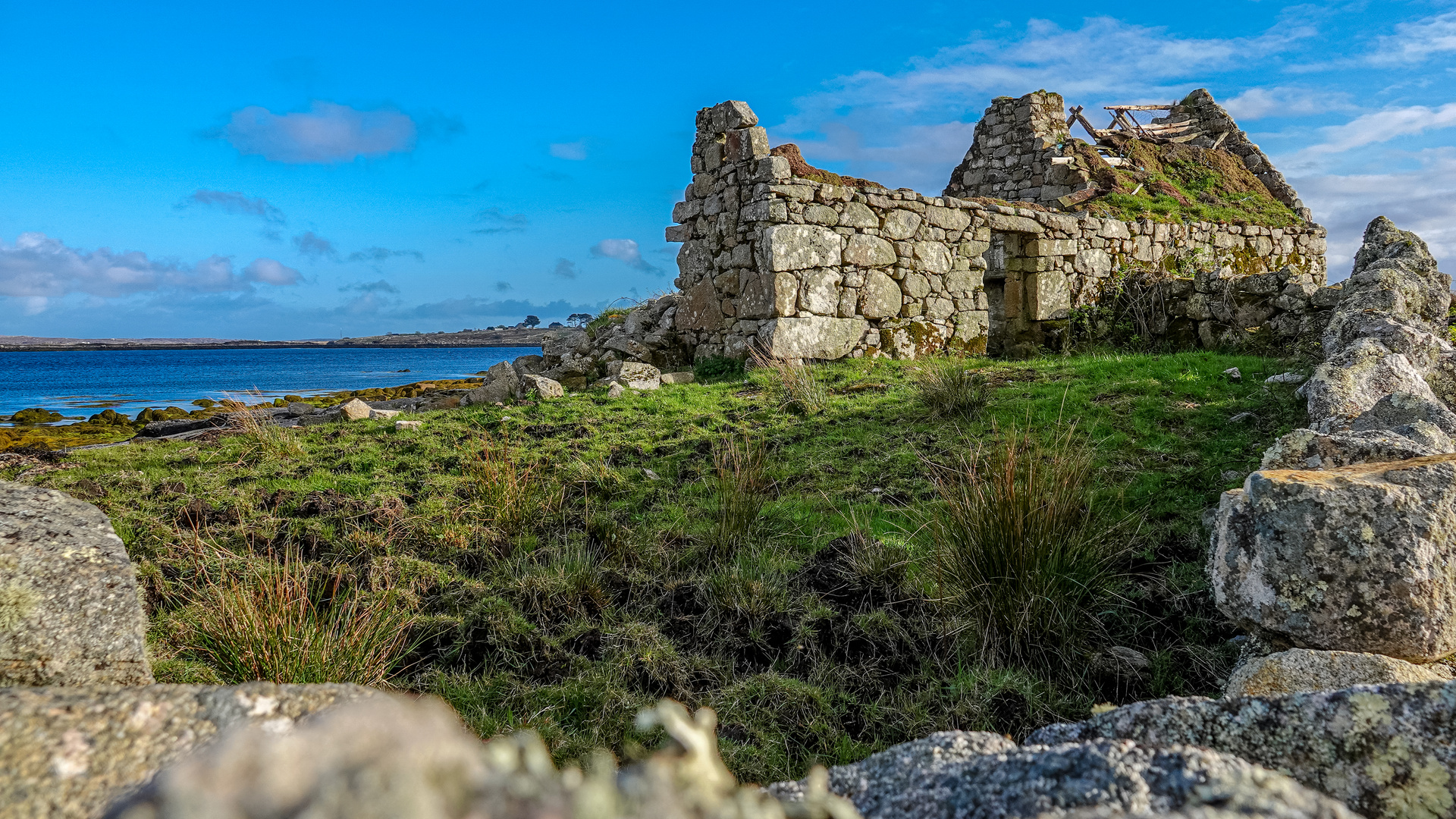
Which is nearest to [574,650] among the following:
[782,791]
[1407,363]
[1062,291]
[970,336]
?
[782,791]

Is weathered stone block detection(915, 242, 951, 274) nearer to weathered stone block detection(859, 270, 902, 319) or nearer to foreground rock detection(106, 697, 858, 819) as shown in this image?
weathered stone block detection(859, 270, 902, 319)

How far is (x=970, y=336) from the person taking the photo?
35.9ft

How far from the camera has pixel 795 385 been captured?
7.61 m

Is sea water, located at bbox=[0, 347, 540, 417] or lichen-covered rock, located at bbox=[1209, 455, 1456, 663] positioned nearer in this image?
lichen-covered rock, located at bbox=[1209, 455, 1456, 663]

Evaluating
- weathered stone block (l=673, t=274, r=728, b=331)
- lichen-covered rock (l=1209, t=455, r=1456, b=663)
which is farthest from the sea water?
lichen-covered rock (l=1209, t=455, r=1456, b=663)

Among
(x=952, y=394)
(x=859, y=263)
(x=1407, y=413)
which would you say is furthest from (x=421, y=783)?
(x=859, y=263)

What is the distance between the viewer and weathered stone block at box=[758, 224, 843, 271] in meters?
9.11

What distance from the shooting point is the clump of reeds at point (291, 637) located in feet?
9.33

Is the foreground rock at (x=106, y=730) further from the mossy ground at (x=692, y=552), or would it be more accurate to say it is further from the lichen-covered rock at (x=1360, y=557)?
the lichen-covered rock at (x=1360, y=557)

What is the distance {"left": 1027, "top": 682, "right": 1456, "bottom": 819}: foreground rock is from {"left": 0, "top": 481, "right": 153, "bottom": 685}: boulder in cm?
221

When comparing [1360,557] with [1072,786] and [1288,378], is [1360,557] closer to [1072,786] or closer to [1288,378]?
[1072,786]

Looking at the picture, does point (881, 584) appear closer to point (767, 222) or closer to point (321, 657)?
point (321, 657)

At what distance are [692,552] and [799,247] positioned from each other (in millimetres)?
5757

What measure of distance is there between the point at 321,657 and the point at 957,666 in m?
2.40
